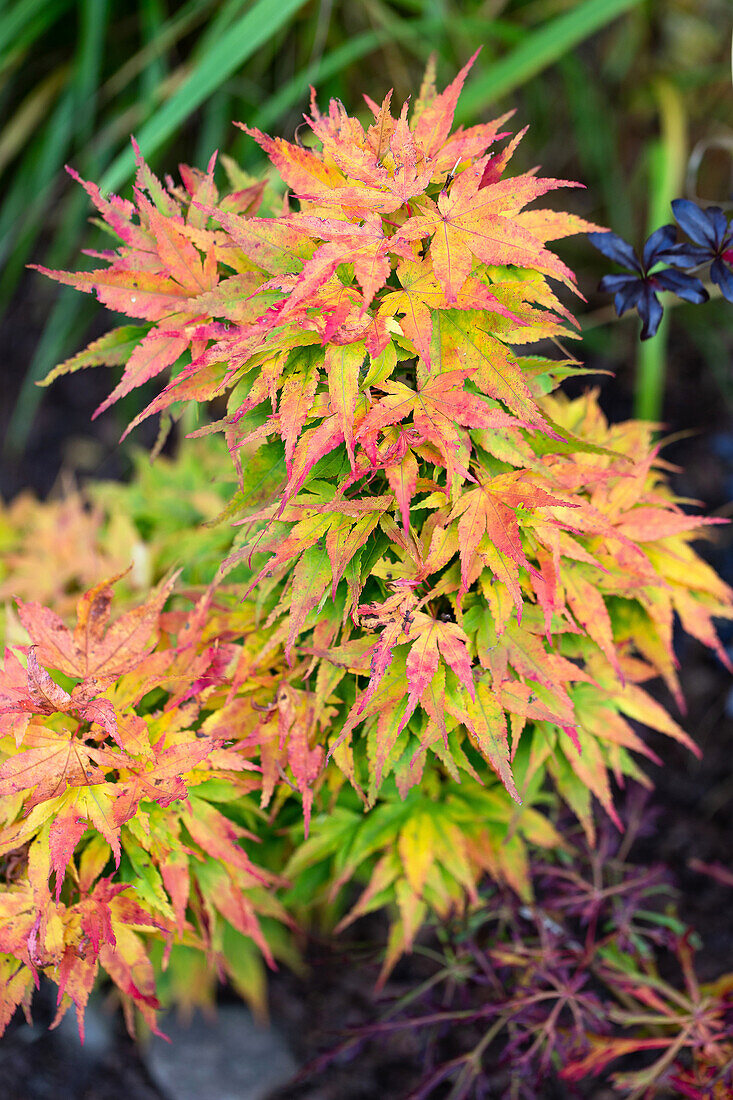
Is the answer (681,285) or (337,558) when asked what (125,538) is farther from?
(681,285)

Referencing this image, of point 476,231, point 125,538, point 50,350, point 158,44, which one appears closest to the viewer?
point 476,231

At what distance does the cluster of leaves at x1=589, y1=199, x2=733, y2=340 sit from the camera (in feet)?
2.20

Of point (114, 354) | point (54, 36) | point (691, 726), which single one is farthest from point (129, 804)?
point (54, 36)

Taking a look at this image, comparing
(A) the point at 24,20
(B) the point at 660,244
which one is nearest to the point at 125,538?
(B) the point at 660,244

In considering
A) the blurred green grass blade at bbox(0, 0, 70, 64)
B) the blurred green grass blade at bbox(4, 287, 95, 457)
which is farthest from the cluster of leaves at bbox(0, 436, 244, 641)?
the blurred green grass blade at bbox(0, 0, 70, 64)

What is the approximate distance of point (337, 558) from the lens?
0.57m

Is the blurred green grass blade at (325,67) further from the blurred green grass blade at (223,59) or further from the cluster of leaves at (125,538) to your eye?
the cluster of leaves at (125,538)

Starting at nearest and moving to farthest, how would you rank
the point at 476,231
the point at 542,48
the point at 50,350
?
the point at 476,231, the point at 542,48, the point at 50,350

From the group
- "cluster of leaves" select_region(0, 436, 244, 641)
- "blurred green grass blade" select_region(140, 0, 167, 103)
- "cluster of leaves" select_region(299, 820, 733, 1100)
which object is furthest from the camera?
"blurred green grass blade" select_region(140, 0, 167, 103)

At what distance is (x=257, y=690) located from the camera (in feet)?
2.33

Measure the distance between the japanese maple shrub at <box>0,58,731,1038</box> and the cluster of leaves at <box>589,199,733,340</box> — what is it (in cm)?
10

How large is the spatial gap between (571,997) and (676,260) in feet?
2.26

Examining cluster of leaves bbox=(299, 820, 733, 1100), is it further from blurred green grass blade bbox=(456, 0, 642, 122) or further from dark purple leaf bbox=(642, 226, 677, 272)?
blurred green grass blade bbox=(456, 0, 642, 122)

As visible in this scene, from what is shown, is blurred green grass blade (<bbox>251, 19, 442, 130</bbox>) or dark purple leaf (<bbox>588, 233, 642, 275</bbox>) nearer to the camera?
dark purple leaf (<bbox>588, 233, 642, 275</bbox>)
